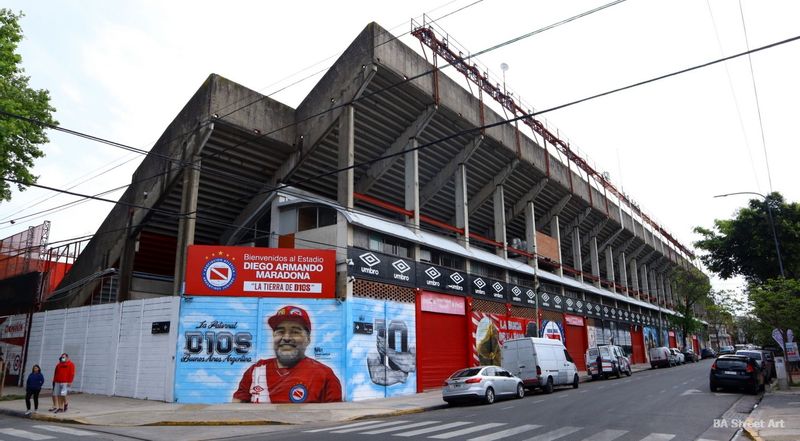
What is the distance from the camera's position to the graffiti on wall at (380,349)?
21.3 meters

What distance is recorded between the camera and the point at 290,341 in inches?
797

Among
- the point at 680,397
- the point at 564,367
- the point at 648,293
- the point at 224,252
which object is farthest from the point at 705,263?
the point at 224,252

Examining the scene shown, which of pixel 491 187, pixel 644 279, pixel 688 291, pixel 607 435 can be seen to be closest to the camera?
pixel 607 435

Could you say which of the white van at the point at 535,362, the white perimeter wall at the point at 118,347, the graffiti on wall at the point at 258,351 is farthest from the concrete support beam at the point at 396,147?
the white perimeter wall at the point at 118,347

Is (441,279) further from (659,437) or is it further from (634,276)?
(634,276)

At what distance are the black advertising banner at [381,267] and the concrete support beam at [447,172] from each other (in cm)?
742

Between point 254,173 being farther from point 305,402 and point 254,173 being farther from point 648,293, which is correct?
point 648,293

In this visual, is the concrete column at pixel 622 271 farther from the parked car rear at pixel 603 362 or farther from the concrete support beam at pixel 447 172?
the concrete support beam at pixel 447 172

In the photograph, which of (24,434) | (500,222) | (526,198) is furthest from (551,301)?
(24,434)

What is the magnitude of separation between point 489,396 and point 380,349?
17.6 ft

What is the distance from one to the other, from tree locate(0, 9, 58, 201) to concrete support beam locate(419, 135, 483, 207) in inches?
744

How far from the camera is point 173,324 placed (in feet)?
64.2

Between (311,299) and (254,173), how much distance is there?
365 inches

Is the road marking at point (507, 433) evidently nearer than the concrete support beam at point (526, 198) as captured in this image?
Yes
